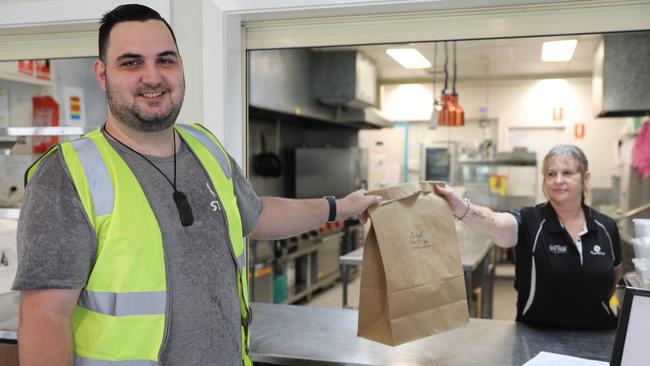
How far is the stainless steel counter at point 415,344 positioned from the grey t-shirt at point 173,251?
0.42 meters

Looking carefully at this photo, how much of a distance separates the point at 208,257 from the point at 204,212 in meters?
0.11

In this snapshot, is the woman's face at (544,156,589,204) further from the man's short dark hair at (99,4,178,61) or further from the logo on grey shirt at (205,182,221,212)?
the man's short dark hair at (99,4,178,61)

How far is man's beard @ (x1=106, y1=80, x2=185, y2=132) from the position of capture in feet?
4.14

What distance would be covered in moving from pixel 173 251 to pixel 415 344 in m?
0.97

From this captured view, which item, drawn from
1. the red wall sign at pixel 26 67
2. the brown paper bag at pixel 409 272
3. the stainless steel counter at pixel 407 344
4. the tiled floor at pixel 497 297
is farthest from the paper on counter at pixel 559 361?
the tiled floor at pixel 497 297

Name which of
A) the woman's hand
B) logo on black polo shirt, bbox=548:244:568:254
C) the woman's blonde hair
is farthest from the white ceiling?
the woman's hand

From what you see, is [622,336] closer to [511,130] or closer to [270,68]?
[270,68]

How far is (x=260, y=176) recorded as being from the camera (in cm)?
558

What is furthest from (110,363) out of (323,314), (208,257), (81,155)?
(323,314)

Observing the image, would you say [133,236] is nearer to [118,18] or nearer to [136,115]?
[136,115]

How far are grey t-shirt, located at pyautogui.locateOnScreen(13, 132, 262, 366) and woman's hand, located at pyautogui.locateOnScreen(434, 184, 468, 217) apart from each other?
0.74 m

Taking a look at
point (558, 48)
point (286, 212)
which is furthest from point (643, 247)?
point (558, 48)

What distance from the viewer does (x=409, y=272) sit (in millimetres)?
1606

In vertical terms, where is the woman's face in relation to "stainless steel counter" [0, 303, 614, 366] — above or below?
above
